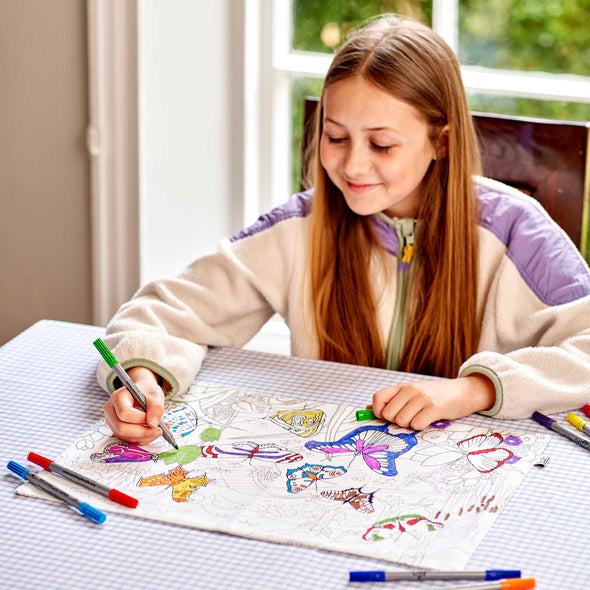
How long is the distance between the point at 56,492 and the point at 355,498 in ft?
1.06

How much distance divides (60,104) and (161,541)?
164 centimetres

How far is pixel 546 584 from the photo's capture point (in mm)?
896

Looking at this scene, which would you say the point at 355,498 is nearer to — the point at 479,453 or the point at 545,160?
the point at 479,453

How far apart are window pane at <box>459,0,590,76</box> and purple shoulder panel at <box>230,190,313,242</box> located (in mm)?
932

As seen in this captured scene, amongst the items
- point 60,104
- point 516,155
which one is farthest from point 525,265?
point 60,104

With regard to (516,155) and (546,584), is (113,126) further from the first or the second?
(546,584)

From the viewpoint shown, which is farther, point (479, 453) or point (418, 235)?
point (418, 235)

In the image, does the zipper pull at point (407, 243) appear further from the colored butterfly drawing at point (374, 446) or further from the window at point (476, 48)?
the window at point (476, 48)

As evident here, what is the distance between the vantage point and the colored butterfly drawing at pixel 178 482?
3.44 feet

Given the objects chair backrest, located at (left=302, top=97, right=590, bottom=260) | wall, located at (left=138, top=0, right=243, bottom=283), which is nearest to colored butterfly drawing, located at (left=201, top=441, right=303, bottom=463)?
chair backrest, located at (left=302, top=97, right=590, bottom=260)

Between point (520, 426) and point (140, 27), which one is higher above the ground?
point (140, 27)

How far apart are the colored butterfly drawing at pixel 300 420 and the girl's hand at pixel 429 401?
0.25 feet

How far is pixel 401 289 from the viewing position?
1.60 m

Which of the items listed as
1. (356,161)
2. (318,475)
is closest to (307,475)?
(318,475)
